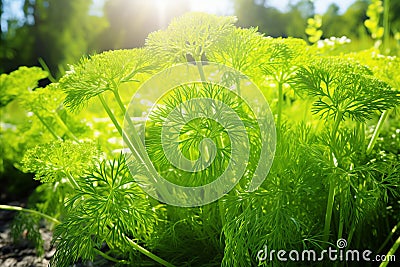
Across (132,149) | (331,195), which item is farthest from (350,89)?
(132,149)

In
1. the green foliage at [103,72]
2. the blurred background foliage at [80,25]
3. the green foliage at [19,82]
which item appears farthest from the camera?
the blurred background foliage at [80,25]

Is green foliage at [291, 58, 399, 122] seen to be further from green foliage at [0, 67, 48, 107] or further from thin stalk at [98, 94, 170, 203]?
green foliage at [0, 67, 48, 107]

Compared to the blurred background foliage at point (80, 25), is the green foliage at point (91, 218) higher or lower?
lower

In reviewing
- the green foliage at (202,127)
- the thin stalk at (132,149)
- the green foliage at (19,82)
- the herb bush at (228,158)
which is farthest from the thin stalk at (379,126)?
the green foliage at (19,82)

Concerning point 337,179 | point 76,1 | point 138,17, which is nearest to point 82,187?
point 337,179

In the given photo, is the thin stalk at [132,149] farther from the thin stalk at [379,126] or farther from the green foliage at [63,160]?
the thin stalk at [379,126]

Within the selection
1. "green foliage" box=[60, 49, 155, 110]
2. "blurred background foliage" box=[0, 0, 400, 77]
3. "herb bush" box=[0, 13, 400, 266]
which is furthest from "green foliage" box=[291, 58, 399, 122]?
"blurred background foliage" box=[0, 0, 400, 77]

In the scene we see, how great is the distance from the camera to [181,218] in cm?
122

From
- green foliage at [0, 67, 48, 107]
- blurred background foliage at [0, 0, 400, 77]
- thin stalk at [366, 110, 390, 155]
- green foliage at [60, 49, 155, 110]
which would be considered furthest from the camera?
blurred background foliage at [0, 0, 400, 77]

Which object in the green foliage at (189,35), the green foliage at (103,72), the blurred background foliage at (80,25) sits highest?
the blurred background foliage at (80,25)

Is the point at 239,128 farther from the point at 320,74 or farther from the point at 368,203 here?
the point at 368,203

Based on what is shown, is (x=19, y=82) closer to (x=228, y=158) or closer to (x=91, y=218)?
(x=91, y=218)

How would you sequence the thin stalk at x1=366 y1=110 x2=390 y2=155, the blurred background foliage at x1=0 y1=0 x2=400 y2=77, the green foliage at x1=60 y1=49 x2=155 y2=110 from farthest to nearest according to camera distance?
the blurred background foliage at x1=0 y1=0 x2=400 y2=77 → the thin stalk at x1=366 y1=110 x2=390 y2=155 → the green foliage at x1=60 y1=49 x2=155 y2=110

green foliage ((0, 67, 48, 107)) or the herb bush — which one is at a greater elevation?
green foliage ((0, 67, 48, 107))
